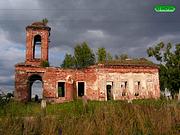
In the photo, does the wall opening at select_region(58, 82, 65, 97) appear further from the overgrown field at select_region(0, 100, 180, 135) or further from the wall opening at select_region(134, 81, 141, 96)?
the overgrown field at select_region(0, 100, 180, 135)

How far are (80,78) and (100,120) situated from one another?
76.3 feet

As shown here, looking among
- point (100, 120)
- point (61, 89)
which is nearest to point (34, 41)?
point (61, 89)

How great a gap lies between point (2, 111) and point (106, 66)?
23.5 meters

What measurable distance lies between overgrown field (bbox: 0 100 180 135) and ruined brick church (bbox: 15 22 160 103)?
799 inches

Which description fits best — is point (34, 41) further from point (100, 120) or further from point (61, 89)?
point (100, 120)

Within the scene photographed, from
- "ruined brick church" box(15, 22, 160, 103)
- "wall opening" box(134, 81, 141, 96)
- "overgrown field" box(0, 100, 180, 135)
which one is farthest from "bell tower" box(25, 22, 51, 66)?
"overgrown field" box(0, 100, 180, 135)

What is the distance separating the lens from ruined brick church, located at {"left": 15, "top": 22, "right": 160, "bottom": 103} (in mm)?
28266

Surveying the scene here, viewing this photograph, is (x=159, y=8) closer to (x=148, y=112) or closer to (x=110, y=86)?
(x=148, y=112)

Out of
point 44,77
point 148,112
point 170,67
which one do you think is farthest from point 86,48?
point 148,112

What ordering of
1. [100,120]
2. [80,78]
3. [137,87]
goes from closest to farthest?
[100,120]
[80,78]
[137,87]

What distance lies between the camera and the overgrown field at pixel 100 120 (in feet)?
18.9

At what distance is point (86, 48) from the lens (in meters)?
45.2

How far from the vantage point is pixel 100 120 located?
6.38 meters

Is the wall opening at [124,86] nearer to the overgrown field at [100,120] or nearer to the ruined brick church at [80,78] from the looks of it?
the ruined brick church at [80,78]
